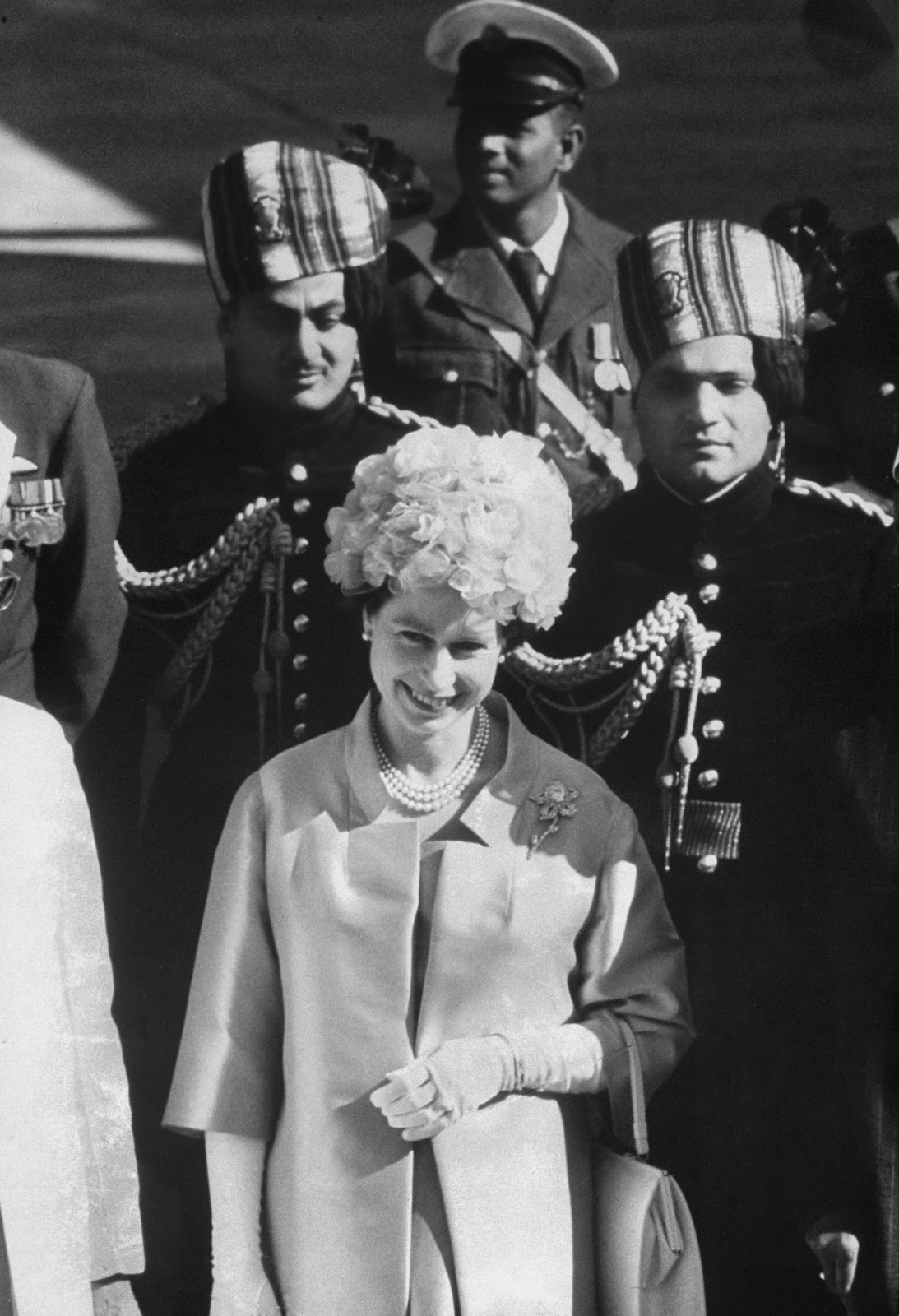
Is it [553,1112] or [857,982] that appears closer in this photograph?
[553,1112]

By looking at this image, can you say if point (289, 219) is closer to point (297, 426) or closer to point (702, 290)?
point (297, 426)

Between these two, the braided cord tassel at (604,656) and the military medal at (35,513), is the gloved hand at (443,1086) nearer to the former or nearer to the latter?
the braided cord tassel at (604,656)

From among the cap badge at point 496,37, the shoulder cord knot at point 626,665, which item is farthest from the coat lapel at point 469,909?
the cap badge at point 496,37

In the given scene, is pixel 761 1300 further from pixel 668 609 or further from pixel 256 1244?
pixel 668 609

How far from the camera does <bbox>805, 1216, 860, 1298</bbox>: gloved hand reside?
3.88 m

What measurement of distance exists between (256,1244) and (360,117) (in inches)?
79.6

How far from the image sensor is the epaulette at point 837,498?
4043 millimetres

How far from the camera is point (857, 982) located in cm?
396

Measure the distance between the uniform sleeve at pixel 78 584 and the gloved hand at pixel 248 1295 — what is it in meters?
1.03

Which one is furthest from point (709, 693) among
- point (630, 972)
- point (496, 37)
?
point (496, 37)

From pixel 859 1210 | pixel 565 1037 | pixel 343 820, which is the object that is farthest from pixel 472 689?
pixel 859 1210

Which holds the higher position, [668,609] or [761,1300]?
[668,609]

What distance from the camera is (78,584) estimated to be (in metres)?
3.98

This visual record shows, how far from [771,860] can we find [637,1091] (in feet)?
1.80
